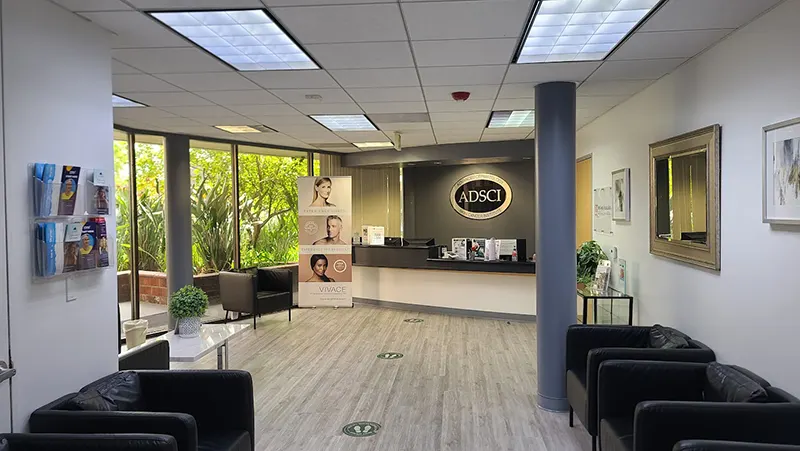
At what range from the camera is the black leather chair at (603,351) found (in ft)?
11.4

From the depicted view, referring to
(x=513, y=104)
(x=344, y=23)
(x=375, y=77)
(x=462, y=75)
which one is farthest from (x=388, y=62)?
(x=513, y=104)

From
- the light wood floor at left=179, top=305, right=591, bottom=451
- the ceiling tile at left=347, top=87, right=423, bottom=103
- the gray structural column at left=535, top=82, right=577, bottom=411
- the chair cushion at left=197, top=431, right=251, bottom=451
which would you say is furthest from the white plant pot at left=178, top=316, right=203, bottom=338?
the gray structural column at left=535, top=82, right=577, bottom=411

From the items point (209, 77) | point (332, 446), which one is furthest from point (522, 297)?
point (209, 77)

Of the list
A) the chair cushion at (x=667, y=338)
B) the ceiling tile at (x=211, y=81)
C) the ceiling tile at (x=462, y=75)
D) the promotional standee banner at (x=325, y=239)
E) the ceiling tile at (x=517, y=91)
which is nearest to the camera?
the chair cushion at (x=667, y=338)

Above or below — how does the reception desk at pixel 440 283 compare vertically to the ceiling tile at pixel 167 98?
below

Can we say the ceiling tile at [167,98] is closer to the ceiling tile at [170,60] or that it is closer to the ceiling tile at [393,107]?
the ceiling tile at [170,60]

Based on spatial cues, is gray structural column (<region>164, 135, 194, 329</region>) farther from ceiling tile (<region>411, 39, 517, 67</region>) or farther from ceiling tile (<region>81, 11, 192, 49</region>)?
ceiling tile (<region>411, 39, 517, 67</region>)

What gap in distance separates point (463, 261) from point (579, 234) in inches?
69.6

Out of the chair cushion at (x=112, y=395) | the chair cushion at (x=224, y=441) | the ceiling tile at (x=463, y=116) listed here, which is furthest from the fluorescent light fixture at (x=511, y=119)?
the chair cushion at (x=112, y=395)

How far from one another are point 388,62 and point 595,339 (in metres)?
2.60

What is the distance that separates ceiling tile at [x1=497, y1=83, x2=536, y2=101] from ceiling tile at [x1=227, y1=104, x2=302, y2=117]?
215 centimetres

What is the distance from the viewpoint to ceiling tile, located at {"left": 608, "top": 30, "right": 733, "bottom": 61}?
3.32 metres

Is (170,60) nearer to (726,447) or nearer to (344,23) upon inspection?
(344,23)

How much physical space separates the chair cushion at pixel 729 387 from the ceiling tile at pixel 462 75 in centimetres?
244
